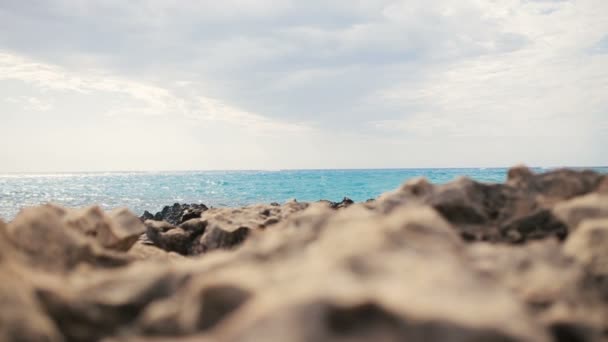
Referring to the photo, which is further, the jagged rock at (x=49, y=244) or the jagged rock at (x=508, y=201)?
the jagged rock at (x=508, y=201)

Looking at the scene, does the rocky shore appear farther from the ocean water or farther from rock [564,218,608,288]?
the ocean water

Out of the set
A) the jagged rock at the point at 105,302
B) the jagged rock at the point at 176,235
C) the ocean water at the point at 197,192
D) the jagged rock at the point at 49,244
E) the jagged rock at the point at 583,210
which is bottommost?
the ocean water at the point at 197,192

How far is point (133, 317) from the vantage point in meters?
2.08

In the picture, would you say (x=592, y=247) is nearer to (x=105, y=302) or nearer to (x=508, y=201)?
(x=508, y=201)

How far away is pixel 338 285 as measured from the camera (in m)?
1.59

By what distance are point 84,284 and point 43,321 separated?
0.34 meters

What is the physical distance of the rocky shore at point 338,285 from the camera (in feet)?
4.75

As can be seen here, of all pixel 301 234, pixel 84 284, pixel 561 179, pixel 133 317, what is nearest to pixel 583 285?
pixel 301 234

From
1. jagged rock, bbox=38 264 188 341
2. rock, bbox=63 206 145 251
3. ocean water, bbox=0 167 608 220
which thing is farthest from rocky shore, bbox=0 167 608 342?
ocean water, bbox=0 167 608 220

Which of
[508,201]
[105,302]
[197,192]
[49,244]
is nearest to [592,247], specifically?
[508,201]

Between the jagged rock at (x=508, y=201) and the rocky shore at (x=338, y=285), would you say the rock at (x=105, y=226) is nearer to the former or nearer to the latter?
the rocky shore at (x=338, y=285)

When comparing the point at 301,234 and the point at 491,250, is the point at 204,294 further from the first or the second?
the point at 491,250

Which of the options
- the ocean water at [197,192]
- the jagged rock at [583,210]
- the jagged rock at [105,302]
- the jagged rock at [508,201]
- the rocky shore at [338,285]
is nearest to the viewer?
the rocky shore at [338,285]

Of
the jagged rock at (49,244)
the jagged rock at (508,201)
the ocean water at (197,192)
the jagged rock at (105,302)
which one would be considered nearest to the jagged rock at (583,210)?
the jagged rock at (508,201)
